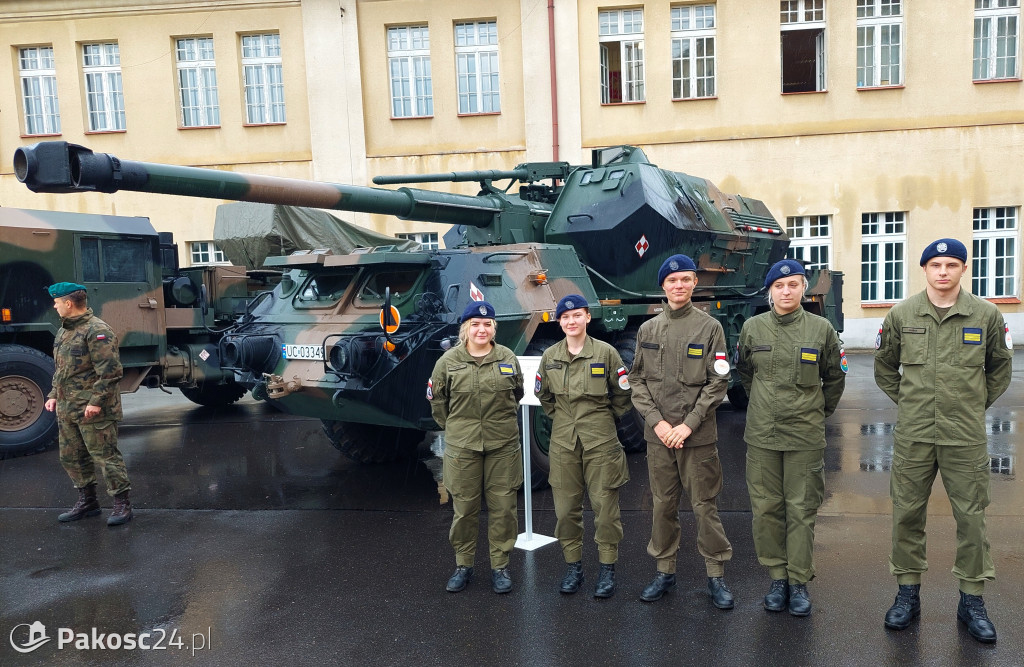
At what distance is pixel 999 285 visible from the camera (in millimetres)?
15273

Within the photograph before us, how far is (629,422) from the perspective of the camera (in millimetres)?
7055

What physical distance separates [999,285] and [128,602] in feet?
52.1

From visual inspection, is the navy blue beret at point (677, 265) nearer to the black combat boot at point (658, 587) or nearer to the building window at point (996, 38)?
the black combat boot at point (658, 587)

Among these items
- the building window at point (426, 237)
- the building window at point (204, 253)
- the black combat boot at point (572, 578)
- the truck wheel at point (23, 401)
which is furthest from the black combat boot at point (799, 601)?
the building window at point (204, 253)

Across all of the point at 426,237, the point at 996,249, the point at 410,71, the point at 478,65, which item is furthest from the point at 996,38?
the point at 426,237

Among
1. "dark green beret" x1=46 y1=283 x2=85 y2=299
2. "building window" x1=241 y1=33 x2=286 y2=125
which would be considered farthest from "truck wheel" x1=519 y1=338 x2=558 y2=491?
"building window" x1=241 y1=33 x2=286 y2=125

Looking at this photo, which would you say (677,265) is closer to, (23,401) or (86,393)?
(86,393)

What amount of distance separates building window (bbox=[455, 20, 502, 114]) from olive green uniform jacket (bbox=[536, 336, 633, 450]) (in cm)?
1230

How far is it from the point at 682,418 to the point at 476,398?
1.02 meters

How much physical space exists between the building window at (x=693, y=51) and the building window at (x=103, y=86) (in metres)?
10.9

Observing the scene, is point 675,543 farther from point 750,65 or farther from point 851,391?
point 750,65

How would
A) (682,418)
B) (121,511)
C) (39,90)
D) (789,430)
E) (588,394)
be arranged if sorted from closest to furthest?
(789,430)
(682,418)
(588,394)
(121,511)
(39,90)

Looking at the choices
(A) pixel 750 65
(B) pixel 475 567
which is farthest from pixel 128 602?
(A) pixel 750 65

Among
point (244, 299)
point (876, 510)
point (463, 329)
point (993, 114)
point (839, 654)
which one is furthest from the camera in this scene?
point (993, 114)
